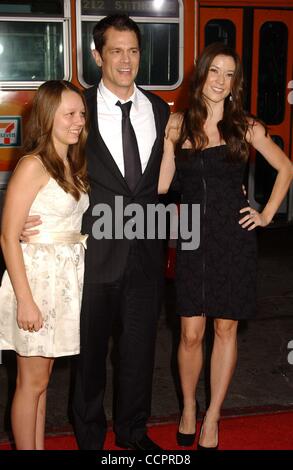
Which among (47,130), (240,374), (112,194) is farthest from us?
(240,374)

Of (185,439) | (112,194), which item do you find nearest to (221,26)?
(112,194)

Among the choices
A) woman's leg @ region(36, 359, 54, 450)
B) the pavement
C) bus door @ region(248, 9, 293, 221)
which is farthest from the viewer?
bus door @ region(248, 9, 293, 221)

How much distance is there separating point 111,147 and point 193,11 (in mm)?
3975

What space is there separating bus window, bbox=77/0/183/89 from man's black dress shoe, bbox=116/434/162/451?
4.00 metres

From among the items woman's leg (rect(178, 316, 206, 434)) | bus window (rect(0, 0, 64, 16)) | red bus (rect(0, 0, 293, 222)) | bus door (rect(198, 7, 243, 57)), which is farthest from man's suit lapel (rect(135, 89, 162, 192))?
bus door (rect(198, 7, 243, 57))

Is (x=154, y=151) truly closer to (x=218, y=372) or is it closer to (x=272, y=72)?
(x=218, y=372)

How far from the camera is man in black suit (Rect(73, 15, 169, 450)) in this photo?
3250mm

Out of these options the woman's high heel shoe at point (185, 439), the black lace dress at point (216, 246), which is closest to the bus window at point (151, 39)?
the black lace dress at point (216, 246)

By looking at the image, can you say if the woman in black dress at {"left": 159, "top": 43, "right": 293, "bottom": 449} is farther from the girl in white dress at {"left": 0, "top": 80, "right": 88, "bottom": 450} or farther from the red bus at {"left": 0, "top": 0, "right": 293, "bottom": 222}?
the red bus at {"left": 0, "top": 0, "right": 293, "bottom": 222}

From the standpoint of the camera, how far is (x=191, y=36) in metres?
6.75

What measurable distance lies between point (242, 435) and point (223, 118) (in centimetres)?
178

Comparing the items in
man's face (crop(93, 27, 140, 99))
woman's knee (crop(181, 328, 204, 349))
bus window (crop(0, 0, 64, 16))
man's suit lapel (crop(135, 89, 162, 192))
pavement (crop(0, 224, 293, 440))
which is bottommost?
pavement (crop(0, 224, 293, 440))

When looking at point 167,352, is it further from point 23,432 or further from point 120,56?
point 120,56

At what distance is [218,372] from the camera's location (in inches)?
143
